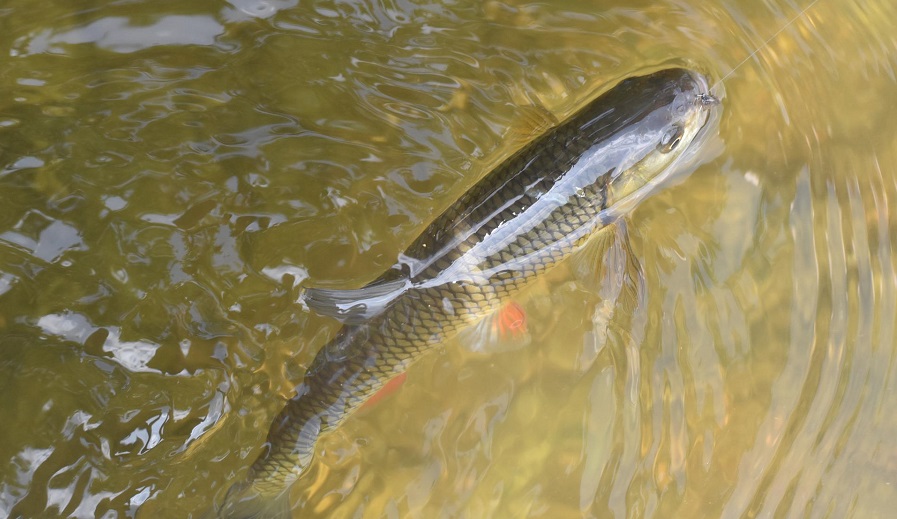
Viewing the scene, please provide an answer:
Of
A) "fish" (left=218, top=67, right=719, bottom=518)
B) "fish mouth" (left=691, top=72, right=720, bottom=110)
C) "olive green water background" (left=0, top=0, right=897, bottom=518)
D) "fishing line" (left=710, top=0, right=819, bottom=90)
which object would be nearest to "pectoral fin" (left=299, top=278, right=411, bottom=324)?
"fish" (left=218, top=67, right=719, bottom=518)

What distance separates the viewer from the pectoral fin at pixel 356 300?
1.96 metres

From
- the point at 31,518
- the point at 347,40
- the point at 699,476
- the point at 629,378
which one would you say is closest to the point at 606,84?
the point at 347,40

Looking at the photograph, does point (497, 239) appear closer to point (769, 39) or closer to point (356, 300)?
point (356, 300)

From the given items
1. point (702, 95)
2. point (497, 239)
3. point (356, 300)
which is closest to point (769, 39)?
point (702, 95)

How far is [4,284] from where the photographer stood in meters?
2.25

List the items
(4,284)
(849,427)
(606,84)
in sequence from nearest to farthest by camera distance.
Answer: (4,284), (606,84), (849,427)

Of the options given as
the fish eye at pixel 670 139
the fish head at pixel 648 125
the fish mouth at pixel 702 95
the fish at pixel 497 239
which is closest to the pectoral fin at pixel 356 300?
the fish at pixel 497 239

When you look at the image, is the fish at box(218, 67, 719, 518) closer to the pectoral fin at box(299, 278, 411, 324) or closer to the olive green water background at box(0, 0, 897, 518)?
the pectoral fin at box(299, 278, 411, 324)

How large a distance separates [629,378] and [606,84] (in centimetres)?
117

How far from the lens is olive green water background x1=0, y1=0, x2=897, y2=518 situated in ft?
7.52

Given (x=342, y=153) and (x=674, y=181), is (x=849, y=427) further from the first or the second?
(x=342, y=153)

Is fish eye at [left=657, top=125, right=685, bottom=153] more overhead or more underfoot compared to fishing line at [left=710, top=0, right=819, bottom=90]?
more underfoot

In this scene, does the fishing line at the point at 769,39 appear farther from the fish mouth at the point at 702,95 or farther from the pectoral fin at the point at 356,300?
the pectoral fin at the point at 356,300

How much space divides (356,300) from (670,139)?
1116 mm
